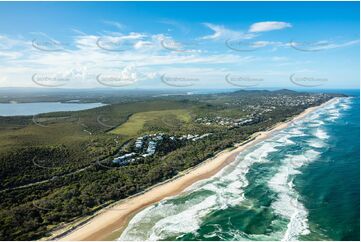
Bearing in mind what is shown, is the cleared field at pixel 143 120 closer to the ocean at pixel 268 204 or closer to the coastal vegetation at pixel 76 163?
the coastal vegetation at pixel 76 163

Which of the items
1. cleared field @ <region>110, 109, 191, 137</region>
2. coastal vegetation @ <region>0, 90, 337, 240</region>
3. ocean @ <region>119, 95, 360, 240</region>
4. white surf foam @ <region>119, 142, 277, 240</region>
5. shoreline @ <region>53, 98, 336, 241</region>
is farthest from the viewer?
cleared field @ <region>110, 109, 191, 137</region>

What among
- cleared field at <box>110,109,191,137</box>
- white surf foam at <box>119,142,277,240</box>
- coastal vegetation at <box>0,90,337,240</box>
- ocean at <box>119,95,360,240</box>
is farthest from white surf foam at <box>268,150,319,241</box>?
cleared field at <box>110,109,191,137</box>

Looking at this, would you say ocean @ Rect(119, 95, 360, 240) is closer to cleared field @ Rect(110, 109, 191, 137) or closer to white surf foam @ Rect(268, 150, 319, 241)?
white surf foam @ Rect(268, 150, 319, 241)

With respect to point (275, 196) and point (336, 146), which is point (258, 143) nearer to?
point (336, 146)

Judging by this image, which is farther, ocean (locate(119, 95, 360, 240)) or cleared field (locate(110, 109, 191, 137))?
cleared field (locate(110, 109, 191, 137))

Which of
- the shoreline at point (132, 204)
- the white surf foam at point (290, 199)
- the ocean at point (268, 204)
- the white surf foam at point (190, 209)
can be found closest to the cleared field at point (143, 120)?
the shoreline at point (132, 204)

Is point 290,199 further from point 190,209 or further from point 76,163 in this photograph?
point 76,163
